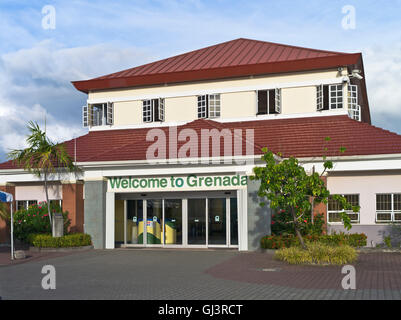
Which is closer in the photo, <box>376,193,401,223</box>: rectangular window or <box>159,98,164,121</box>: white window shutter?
<box>376,193,401,223</box>: rectangular window

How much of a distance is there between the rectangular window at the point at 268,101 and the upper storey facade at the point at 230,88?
3 cm

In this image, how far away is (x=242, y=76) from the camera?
93.1 feet

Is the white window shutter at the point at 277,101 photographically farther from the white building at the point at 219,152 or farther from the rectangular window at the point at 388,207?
the rectangular window at the point at 388,207

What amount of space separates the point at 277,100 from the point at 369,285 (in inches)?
647

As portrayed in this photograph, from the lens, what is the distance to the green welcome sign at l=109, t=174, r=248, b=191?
74.2 feet

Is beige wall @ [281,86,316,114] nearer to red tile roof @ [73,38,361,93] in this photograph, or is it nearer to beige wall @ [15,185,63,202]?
red tile roof @ [73,38,361,93]

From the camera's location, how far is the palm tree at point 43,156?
2470 cm

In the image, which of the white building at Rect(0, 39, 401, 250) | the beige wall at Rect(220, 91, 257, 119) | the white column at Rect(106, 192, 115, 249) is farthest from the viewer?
the beige wall at Rect(220, 91, 257, 119)

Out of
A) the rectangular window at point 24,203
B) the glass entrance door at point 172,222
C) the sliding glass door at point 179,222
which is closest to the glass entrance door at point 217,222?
the sliding glass door at point 179,222

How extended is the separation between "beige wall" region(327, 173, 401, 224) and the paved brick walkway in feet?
10.7

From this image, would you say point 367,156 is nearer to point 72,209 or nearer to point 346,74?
point 346,74

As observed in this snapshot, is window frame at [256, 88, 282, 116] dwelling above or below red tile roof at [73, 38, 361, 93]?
below
